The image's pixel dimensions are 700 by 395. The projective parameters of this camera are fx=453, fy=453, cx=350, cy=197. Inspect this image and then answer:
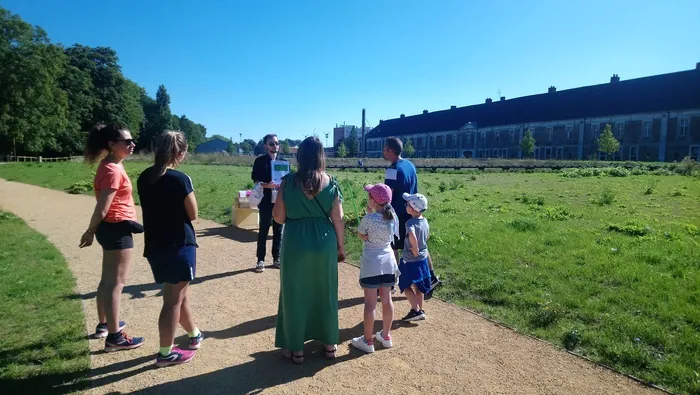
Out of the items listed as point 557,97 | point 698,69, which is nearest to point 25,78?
point 557,97

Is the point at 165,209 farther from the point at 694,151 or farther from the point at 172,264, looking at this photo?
the point at 694,151

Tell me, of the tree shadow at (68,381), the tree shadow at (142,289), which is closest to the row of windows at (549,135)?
the tree shadow at (142,289)

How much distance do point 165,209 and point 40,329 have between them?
2.33 meters

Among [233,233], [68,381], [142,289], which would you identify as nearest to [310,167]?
[68,381]

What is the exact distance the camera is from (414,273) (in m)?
4.95

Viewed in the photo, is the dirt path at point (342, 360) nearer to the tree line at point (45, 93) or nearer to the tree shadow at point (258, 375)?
the tree shadow at point (258, 375)

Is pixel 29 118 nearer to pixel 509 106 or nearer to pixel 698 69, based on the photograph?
pixel 509 106

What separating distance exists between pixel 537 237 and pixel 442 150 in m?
81.3

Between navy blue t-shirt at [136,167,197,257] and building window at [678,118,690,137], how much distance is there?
66.5 m

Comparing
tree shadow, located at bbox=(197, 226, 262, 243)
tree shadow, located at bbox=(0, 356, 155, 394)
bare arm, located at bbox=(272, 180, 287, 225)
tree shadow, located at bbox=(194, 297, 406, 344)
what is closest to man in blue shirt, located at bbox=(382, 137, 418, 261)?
tree shadow, located at bbox=(194, 297, 406, 344)

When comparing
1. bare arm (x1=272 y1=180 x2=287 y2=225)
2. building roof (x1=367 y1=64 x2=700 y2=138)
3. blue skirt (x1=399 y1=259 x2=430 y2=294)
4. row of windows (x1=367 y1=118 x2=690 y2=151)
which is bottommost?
blue skirt (x1=399 y1=259 x2=430 y2=294)

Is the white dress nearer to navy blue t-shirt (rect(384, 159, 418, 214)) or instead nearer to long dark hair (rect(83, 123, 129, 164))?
navy blue t-shirt (rect(384, 159, 418, 214))

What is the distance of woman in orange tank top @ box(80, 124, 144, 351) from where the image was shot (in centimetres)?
383

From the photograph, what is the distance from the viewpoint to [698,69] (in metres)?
57.8
